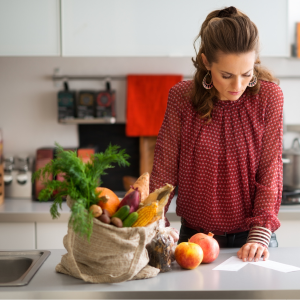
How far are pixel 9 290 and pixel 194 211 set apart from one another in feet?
2.34

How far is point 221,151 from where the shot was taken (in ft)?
4.84

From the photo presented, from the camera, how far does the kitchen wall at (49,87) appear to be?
2623 millimetres

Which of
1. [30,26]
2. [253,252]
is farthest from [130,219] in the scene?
[30,26]

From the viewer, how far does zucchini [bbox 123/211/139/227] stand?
1.00 meters

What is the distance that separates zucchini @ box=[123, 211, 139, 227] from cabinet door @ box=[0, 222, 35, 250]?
4.35ft

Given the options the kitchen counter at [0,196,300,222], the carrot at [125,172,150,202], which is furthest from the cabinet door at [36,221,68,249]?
the carrot at [125,172,150,202]

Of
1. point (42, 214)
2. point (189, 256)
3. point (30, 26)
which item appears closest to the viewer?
point (189, 256)

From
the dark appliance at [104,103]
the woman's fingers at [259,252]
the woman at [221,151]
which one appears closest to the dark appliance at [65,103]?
the dark appliance at [104,103]

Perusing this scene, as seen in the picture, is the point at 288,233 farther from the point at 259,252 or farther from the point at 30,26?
the point at 30,26

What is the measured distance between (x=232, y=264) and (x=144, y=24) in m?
1.50

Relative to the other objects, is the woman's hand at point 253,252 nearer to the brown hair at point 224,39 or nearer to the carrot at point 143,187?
the carrot at point 143,187

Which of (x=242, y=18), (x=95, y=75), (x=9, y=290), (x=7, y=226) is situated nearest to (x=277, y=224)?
(x=242, y=18)

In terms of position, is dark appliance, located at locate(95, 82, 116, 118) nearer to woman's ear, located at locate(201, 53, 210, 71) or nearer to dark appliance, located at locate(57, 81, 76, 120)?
dark appliance, located at locate(57, 81, 76, 120)

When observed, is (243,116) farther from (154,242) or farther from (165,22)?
(165,22)
